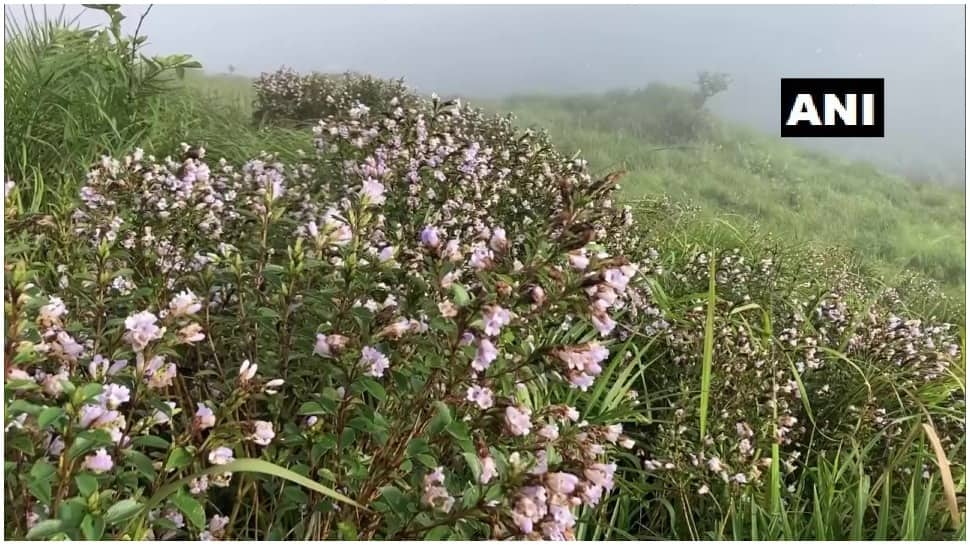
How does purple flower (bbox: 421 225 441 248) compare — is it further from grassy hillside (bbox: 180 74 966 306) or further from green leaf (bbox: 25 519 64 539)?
grassy hillside (bbox: 180 74 966 306)

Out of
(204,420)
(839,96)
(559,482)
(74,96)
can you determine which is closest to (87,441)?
(204,420)

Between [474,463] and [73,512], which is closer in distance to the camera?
[73,512]

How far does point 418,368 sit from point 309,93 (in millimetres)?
4943

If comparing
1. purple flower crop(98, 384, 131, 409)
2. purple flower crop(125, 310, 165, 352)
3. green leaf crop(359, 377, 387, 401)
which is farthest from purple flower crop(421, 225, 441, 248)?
purple flower crop(98, 384, 131, 409)

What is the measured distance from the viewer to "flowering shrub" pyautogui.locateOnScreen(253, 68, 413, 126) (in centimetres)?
565

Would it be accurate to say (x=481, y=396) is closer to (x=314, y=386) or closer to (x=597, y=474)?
(x=597, y=474)

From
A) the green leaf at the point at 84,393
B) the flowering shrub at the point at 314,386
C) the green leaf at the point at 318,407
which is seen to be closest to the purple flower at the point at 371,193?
the flowering shrub at the point at 314,386

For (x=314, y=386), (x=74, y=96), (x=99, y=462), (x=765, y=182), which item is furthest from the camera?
(x=765, y=182)

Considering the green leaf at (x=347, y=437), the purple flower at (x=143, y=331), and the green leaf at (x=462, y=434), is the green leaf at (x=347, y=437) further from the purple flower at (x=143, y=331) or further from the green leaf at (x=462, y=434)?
the purple flower at (x=143, y=331)

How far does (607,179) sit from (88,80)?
404 cm

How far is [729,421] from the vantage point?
2.56 m

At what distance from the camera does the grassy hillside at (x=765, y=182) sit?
4.80 meters

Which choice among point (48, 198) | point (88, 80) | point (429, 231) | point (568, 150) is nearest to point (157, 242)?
point (429, 231)

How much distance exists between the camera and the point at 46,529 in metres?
1.31
